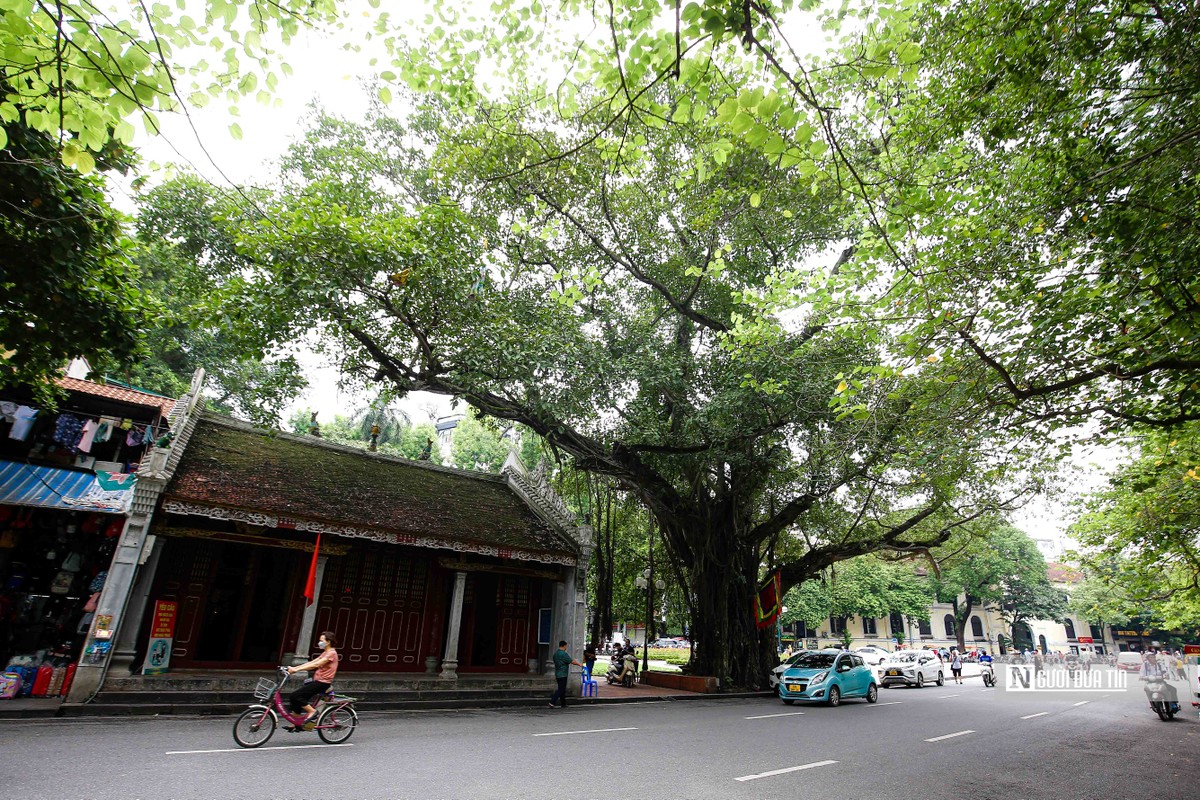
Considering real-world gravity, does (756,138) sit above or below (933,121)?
below

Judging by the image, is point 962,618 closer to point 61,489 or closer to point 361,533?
point 361,533

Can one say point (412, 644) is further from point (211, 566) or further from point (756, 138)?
point (756, 138)

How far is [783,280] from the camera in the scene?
9797 mm

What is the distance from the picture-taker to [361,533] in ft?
40.3

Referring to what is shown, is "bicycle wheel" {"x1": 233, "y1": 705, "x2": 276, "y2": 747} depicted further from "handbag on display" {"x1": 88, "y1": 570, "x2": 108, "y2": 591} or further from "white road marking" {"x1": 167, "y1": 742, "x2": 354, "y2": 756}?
"handbag on display" {"x1": 88, "y1": 570, "x2": 108, "y2": 591}

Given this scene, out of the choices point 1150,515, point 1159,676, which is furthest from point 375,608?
point 1159,676

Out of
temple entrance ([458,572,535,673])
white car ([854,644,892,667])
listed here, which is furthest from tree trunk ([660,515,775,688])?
white car ([854,644,892,667])

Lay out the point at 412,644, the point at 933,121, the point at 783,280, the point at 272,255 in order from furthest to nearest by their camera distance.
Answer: the point at 412,644, the point at 272,255, the point at 783,280, the point at 933,121

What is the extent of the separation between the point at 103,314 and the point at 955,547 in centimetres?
2441

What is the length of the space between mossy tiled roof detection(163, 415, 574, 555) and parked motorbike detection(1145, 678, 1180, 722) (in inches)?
609

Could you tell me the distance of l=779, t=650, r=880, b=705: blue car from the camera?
607 inches

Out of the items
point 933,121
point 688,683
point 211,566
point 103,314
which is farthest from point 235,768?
point 688,683

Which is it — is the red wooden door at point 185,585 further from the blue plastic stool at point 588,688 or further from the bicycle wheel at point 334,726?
the blue plastic stool at point 588,688

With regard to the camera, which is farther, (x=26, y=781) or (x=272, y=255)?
(x=272, y=255)
